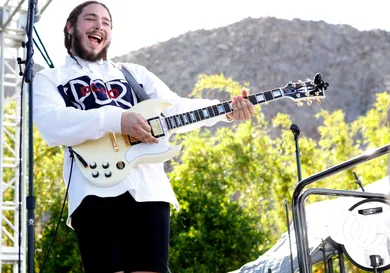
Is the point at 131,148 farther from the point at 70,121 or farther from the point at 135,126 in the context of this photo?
the point at 70,121

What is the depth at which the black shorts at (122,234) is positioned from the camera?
216 centimetres

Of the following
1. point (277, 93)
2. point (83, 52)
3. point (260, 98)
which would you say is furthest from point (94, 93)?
point (277, 93)

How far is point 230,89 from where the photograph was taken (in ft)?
44.2

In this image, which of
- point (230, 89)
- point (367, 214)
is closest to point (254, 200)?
point (230, 89)

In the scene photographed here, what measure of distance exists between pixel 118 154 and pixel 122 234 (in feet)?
1.01

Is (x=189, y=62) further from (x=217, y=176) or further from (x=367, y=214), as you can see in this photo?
(x=367, y=214)

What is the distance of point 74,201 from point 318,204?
3256mm

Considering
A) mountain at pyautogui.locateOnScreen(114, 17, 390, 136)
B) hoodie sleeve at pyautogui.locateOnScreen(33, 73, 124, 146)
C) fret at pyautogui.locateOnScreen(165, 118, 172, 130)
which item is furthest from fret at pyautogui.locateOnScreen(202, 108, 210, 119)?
mountain at pyautogui.locateOnScreen(114, 17, 390, 136)

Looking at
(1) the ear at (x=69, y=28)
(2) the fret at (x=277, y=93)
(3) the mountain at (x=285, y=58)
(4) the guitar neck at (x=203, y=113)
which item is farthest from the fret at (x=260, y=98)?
(3) the mountain at (x=285, y=58)

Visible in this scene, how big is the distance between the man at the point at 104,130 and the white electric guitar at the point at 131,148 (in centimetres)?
3

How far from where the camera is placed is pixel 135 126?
2.34m

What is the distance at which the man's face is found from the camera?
2516mm

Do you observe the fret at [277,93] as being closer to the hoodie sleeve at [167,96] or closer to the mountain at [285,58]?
the hoodie sleeve at [167,96]

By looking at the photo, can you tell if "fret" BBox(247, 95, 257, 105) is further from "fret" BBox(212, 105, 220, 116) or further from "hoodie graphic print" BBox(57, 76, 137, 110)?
"hoodie graphic print" BBox(57, 76, 137, 110)
